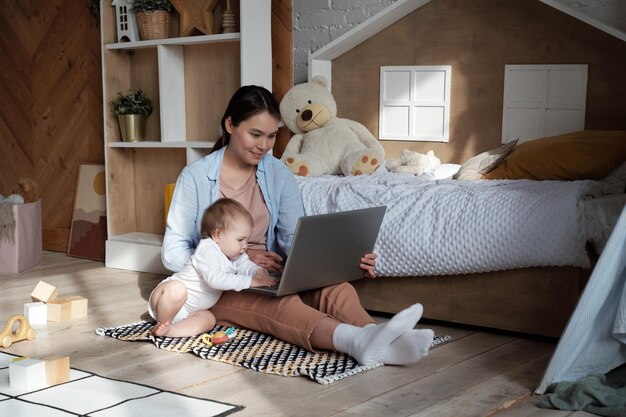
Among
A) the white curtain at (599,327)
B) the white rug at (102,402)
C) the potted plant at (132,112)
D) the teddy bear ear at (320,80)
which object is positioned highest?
the teddy bear ear at (320,80)

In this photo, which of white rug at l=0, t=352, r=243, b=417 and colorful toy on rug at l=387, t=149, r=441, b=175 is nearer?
white rug at l=0, t=352, r=243, b=417

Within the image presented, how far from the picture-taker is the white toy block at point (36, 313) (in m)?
2.53

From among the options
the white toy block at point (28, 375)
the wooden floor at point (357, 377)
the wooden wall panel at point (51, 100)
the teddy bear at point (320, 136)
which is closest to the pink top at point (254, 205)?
the wooden floor at point (357, 377)

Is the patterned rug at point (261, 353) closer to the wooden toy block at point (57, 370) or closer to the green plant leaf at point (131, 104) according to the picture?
the wooden toy block at point (57, 370)

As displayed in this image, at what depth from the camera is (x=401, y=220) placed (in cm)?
252

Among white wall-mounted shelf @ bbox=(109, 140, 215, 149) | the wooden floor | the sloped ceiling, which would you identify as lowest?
the wooden floor

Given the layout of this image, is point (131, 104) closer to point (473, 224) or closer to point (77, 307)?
point (77, 307)

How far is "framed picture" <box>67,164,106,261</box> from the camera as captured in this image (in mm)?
3869

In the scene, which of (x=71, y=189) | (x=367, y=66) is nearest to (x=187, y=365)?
(x=367, y=66)

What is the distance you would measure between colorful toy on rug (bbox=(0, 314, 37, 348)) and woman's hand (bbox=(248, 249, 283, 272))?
717 mm

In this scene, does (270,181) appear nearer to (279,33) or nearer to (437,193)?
(437,193)

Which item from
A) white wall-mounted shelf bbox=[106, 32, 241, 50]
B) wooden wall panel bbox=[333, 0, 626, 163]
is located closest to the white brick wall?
wooden wall panel bbox=[333, 0, 626, 163]

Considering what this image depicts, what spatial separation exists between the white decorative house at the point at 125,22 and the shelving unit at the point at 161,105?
0.17 feet

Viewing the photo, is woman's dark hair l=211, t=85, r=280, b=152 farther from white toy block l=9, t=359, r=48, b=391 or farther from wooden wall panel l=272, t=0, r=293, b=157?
wooden wall panel l=272, t=0, r=293, b=157
